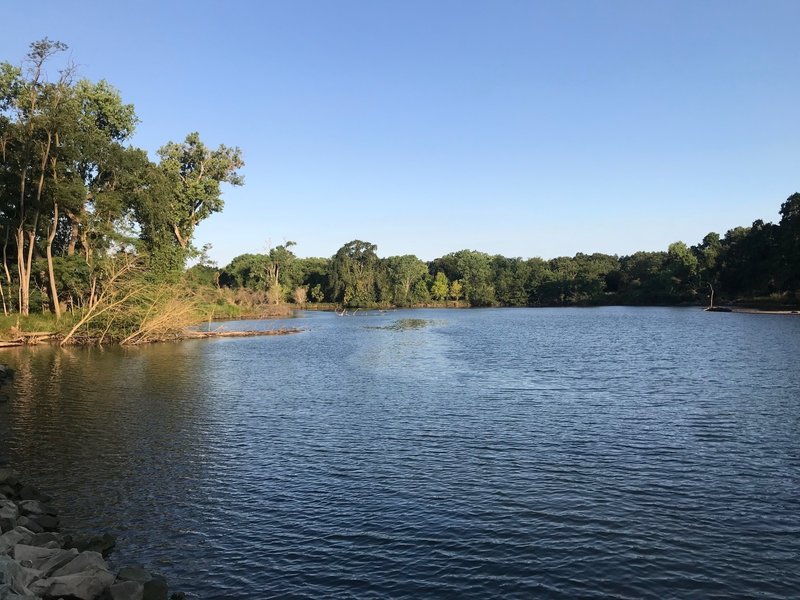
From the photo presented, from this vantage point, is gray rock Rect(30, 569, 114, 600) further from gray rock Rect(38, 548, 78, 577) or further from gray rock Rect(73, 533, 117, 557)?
gray rock Rect(73, 533, 117, 557)

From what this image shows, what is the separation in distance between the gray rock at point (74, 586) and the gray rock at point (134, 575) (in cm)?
59

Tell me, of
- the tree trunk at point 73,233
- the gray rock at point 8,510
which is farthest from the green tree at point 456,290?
the gray rock at point 8,510

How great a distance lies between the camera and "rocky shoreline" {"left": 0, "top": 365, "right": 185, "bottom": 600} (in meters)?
7.60

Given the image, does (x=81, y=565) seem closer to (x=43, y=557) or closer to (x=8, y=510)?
(x=43, y=557)

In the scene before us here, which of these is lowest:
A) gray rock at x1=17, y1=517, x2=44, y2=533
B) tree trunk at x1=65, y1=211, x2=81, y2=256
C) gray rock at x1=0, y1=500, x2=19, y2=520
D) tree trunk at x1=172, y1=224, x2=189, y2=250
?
gray rock at x1=17, y1=517, x2=44, y2=533

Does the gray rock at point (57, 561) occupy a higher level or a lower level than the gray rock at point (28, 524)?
higher

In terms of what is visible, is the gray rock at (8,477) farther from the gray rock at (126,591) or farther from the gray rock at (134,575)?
the gray rock at (126,591)

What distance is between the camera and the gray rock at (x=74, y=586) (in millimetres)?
7645

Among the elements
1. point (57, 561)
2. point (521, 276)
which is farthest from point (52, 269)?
point (521, 276)

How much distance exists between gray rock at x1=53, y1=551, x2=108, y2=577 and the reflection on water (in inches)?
55.1

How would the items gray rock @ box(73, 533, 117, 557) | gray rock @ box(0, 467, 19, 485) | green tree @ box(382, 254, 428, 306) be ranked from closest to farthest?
1. gray rock @ box(73, 533, 117, 557)
2. gray rock @ box(0, 467, 19, 485)
3. green tree @ box(382, 254, 428, 306)

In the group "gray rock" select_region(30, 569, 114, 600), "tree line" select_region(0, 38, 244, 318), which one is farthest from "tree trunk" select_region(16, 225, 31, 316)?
"gray rock" select_region(30, 569, 114, 600)

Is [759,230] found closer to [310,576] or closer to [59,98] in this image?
[59,98]

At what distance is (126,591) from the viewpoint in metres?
7.88
